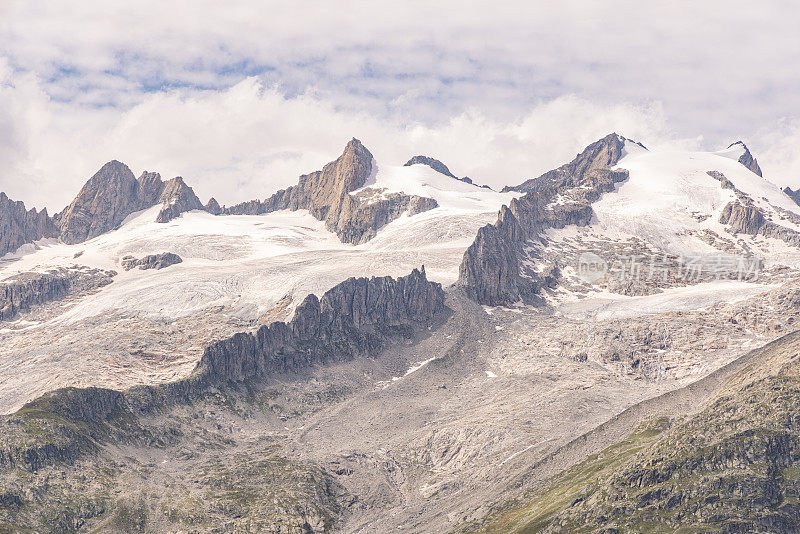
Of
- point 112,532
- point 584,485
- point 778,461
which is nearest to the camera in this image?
point 778,461

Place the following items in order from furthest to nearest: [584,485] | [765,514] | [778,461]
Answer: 1. [584,485]
2. [778,461]
3. [765,514]

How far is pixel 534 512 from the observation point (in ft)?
619

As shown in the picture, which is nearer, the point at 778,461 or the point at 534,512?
the point at 778,461

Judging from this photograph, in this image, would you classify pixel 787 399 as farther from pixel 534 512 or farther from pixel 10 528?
pixel 10 528

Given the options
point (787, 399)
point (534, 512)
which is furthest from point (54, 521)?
point (787, 399)

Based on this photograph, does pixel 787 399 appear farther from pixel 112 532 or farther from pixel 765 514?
pixel 112 532

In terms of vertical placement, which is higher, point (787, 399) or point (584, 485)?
point (787, 399)

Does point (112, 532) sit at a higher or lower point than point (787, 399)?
lower

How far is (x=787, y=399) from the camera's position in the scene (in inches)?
7554

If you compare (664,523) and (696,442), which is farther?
(696,442)

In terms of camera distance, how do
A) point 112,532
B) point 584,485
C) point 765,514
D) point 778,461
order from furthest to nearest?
point 112,532, point 584,485, point 778,461, point 765,514

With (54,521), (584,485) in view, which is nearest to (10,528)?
(54,521)

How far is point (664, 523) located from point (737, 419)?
3955cm

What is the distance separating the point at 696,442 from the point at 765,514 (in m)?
25.5
